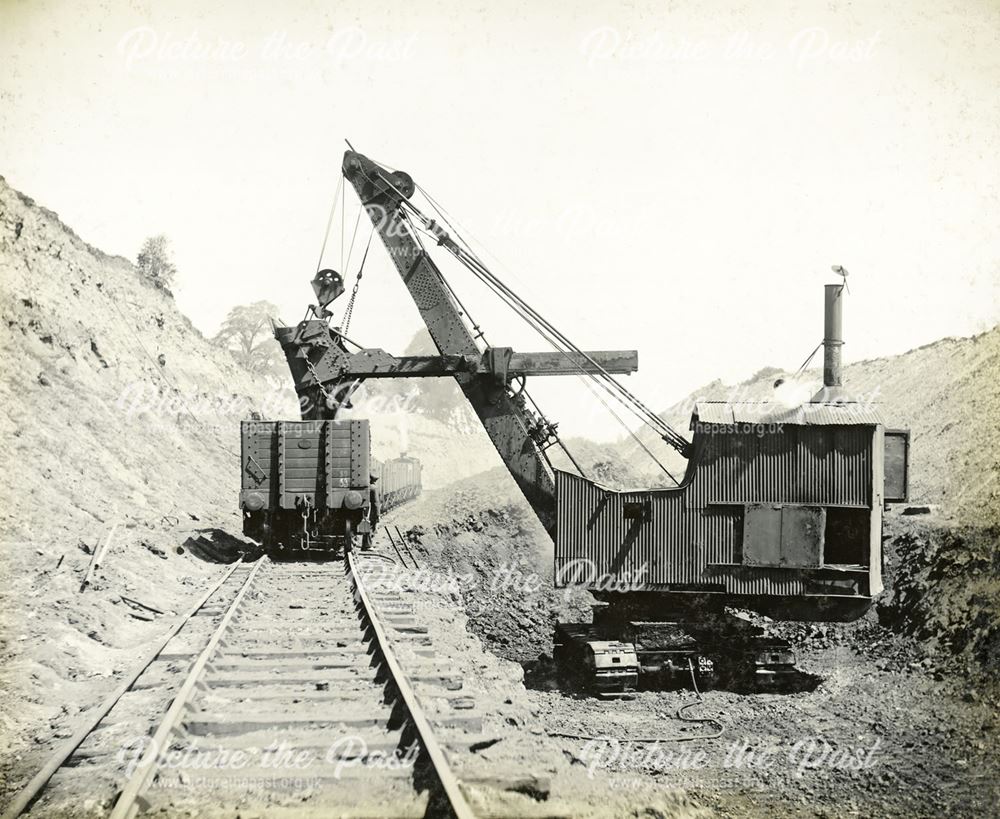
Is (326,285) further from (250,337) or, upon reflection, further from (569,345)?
(250,337)

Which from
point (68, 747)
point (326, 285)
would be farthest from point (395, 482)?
point (68, 747)

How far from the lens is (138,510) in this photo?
1647 centimetres

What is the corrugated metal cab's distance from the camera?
9.34m

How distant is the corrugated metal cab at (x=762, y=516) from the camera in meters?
9.34

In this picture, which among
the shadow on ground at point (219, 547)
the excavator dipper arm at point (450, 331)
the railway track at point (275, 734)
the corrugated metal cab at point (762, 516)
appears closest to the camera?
the railway track at point (275, 734)

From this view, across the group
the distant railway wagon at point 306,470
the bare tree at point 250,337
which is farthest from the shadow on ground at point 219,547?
the bare tree at point 250,337

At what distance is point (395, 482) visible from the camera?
25.3 metres

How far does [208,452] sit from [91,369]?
547 centimetres

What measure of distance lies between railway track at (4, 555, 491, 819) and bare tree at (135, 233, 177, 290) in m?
34.8

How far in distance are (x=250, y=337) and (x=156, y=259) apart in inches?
757

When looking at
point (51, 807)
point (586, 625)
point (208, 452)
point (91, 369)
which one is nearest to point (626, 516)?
point (586, 625)

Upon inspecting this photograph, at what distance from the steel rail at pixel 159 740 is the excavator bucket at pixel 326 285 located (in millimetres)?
7025

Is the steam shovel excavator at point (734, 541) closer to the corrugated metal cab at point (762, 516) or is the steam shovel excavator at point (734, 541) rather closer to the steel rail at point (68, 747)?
the corrugated metal cab at point (762, 516)

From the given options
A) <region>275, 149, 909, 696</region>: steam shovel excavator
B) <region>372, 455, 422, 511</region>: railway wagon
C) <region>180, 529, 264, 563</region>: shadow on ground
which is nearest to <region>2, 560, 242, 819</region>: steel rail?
<region>275, 149, 909, 696</region>: steam shovel excavator
